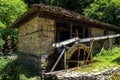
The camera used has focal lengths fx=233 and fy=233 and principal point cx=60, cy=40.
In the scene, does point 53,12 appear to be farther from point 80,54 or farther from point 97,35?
point 97,35

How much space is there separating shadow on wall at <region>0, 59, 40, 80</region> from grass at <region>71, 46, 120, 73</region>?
300 centimetres

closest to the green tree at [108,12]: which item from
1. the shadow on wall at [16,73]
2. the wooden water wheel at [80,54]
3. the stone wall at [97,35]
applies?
the stone wall at [97,35]

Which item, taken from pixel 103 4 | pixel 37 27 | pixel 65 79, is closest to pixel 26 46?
pixel 37 27

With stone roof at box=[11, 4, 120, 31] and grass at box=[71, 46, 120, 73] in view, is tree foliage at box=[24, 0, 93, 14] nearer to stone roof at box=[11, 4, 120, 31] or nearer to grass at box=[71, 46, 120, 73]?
grass at box=[71, 46, 120, 73]

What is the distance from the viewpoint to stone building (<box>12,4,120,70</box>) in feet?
46.5

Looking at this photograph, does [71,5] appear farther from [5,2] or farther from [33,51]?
[33,51]

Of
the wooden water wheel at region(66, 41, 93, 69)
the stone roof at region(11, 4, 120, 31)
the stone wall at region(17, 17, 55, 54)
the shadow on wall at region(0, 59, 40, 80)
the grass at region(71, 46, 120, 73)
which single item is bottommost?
the shadow on wall at region(0, 59, 40, 80)

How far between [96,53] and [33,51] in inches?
206

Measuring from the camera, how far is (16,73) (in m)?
16.2

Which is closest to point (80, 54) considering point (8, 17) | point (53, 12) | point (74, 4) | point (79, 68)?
point (79, 68)

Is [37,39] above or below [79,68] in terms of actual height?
above

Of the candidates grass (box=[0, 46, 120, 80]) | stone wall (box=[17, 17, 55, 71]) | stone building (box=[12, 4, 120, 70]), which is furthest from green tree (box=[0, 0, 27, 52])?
stone wall (box=[17, 17, 55, 71])

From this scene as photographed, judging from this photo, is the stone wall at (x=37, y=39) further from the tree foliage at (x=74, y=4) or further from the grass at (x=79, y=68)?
the tree foliage at (x=74, y=4)

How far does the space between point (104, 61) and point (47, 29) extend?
4564 mm
